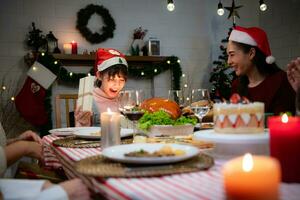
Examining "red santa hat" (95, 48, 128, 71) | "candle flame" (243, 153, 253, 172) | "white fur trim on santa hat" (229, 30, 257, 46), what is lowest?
"candle flame" (243, 153, 253, 172)

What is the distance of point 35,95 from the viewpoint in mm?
4301

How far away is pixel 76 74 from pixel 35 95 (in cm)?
60

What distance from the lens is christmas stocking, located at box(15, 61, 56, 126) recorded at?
4.27m

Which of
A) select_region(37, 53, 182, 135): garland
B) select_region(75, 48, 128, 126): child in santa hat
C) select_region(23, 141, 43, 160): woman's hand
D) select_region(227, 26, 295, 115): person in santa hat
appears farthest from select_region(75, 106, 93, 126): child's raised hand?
select_region(37, 53, 182, 135): garland

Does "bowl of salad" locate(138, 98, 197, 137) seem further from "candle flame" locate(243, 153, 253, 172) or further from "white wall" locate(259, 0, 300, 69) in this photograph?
"white wall" locate(259, 0, 300, 69)

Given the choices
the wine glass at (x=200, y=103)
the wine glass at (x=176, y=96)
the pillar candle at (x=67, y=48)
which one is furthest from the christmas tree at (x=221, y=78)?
the wine glass at (x=200, y=103)

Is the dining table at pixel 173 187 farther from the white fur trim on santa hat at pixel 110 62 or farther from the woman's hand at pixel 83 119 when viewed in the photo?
the white fur trim on santa hat at pixel 110 62

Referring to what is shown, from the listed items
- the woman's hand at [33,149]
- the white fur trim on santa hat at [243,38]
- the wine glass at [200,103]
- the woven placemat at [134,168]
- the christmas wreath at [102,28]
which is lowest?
the woman's hand at [33,149]

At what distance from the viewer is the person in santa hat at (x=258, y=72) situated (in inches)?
102

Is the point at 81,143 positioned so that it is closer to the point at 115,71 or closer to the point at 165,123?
the point at 165,123

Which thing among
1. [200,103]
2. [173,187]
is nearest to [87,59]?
[200,103]

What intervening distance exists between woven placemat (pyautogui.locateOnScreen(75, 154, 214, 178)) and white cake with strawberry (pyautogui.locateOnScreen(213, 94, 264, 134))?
14 cm

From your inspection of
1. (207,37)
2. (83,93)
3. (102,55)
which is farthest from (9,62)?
(207,37)

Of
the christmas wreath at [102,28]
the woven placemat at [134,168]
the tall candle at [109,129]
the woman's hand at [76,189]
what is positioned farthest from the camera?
the christmas wreath at [102,28]
